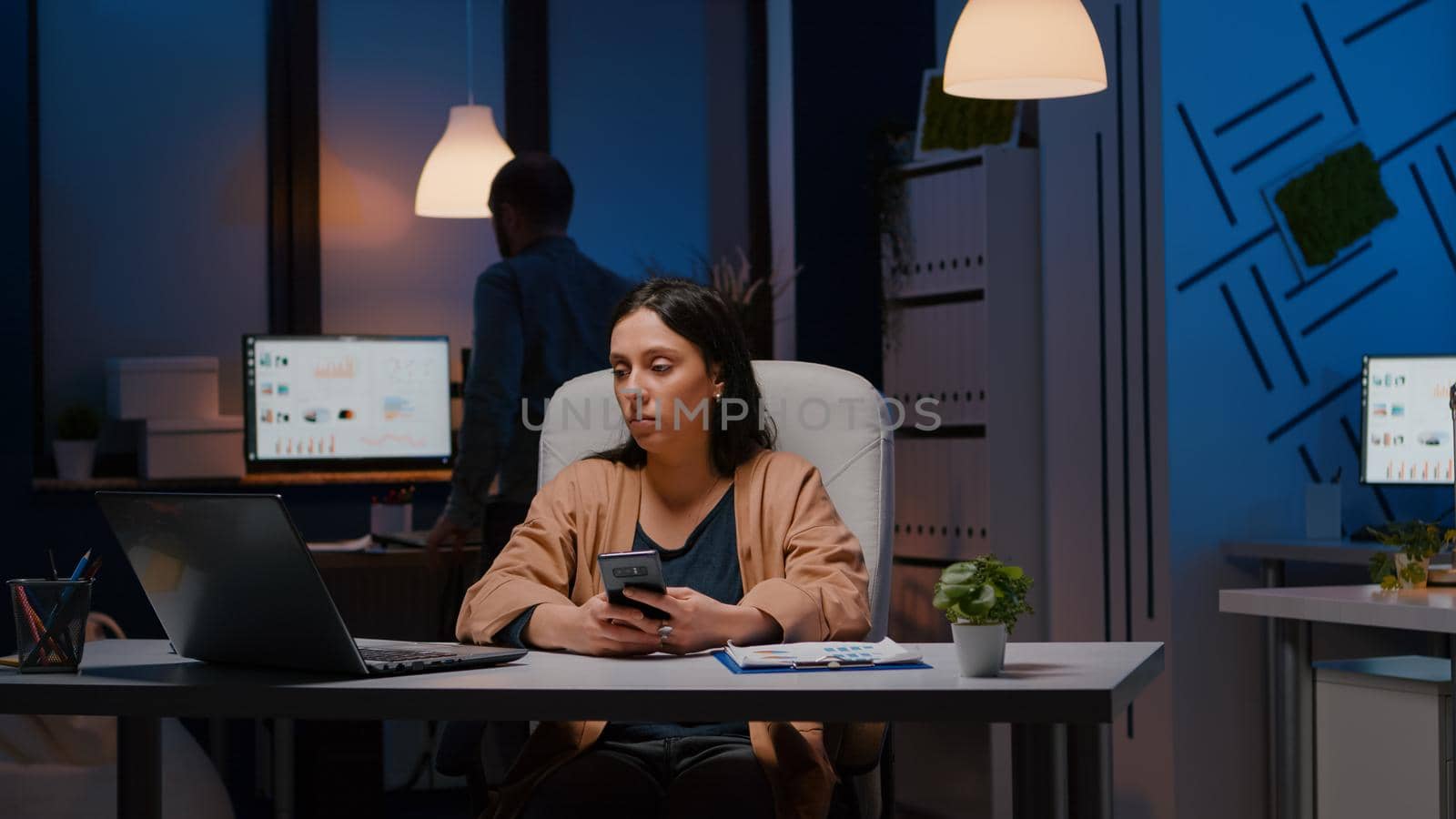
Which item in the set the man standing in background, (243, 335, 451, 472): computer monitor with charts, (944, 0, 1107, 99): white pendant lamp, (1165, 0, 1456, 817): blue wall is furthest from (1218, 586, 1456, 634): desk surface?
(243, 335, 451, 472): computer monitor with charts

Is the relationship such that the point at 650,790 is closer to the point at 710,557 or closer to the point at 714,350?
the point at 710,557

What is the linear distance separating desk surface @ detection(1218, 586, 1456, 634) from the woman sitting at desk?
1.10 m

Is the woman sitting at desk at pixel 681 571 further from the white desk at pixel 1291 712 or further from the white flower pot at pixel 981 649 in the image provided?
the white desk at pixel 1291 712

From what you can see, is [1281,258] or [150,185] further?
[150,185]

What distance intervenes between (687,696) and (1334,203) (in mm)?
3294

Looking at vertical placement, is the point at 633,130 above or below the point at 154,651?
above

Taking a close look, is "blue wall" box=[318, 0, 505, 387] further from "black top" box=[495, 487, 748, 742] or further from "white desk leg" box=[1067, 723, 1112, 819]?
"white desk leg" box=[1067, 723, 1112, 819]

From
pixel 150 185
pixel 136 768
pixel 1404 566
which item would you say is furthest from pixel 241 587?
pixel 150 185

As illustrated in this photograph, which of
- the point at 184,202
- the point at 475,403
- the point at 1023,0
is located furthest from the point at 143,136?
the point at 1023,0

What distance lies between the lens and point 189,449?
4.52 meters

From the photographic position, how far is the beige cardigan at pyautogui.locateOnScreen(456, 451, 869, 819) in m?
1.93

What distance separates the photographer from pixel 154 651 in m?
1.85

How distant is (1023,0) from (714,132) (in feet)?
7.95

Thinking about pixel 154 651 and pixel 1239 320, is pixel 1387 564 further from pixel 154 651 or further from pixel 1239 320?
pixel 154 651
